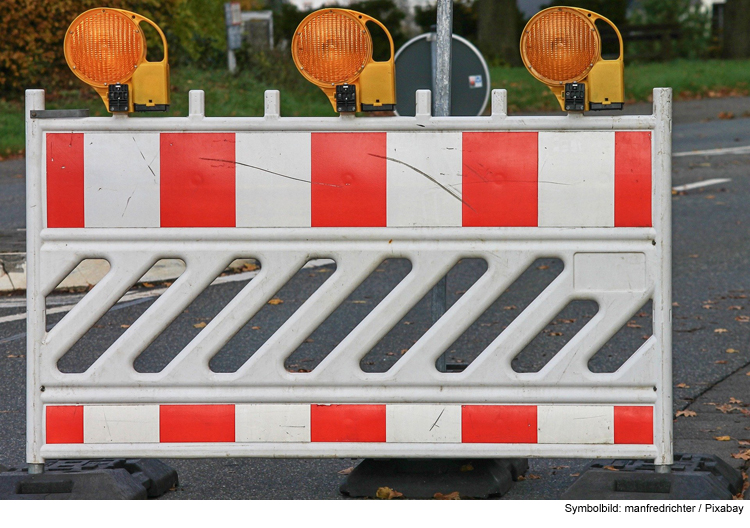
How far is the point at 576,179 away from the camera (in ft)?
11.1

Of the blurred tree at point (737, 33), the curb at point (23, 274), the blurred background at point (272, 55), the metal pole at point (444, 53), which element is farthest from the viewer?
the blurred tree at point (737, 33)

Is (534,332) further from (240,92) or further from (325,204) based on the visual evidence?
(240,92)

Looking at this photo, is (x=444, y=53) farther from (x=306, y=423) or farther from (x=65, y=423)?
(x=65, y=423)

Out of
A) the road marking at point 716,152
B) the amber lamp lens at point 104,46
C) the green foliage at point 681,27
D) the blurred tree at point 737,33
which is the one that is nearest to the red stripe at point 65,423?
the amber lamp lens at point 104,46

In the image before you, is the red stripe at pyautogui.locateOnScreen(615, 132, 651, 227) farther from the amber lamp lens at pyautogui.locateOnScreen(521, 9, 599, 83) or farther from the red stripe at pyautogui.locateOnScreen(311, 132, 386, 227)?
the red stripe at pyautogui.locateOnScreen(311, 132, 386, 227)

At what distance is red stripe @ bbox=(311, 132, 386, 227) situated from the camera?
3412mm

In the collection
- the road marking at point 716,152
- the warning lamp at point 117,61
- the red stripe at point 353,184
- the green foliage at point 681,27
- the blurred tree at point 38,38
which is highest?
the green foliage at point 681,27

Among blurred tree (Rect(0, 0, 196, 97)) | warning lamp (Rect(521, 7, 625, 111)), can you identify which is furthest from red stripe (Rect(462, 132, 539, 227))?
blurred tree (Rect(0, 0, 196, 97))

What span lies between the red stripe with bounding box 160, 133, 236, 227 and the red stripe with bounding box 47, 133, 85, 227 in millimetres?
266

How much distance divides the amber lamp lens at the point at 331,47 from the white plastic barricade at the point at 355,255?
147mm

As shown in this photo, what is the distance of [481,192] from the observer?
340 centimetres

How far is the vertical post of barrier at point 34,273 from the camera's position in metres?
3.43

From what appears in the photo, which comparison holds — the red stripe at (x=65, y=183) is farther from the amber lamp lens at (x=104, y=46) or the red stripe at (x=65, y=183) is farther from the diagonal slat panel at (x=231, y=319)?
the diagonal slat panel at (x=231, y=319)

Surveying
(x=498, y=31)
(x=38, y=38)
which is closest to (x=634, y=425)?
(x=38, y=38)
